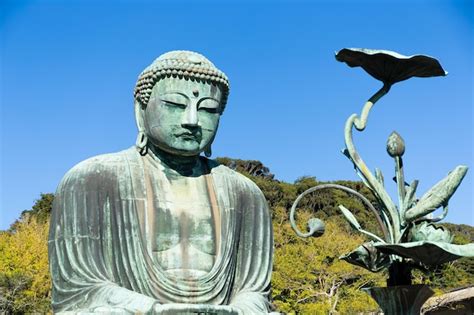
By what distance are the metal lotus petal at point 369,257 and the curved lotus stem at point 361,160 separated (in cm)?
38

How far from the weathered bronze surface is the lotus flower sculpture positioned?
6.47ft

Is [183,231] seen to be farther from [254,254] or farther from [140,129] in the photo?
[140,129]

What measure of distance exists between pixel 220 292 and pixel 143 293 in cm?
70

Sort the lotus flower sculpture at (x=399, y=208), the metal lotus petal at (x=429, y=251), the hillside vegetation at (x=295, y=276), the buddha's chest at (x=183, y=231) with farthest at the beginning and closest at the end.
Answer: the hillside vegetation at (x=295, y=276)
the lotus flower sculpture at (x=399, y=208)
the metal lotus petal at (x=429, y=251)
the buddha's chest at (x=183, y=231)

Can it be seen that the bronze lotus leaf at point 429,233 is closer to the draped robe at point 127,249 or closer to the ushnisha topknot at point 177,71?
the draped robe at point 127,249

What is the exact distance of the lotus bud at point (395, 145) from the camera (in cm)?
1034

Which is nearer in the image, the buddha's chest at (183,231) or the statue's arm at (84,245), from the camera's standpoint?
the statue's arm at (84,245)

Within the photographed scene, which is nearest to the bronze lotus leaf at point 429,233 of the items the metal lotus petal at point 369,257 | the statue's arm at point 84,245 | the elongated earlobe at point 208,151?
the metal lotus petal at point 369,257

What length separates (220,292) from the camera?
6.89 meters

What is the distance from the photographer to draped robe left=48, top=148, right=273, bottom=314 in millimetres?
6637

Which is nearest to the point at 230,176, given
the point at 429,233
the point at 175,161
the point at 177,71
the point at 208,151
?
the point at 208,151

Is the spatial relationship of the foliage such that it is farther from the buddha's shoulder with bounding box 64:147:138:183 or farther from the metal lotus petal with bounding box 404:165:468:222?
the buddha's shoulder with bounding box 64:147:138:183

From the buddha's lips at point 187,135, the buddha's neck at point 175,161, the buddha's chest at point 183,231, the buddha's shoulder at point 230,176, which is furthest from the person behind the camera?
the buddha's shoulder at point 230,176

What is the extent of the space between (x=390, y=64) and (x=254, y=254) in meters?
4.05
